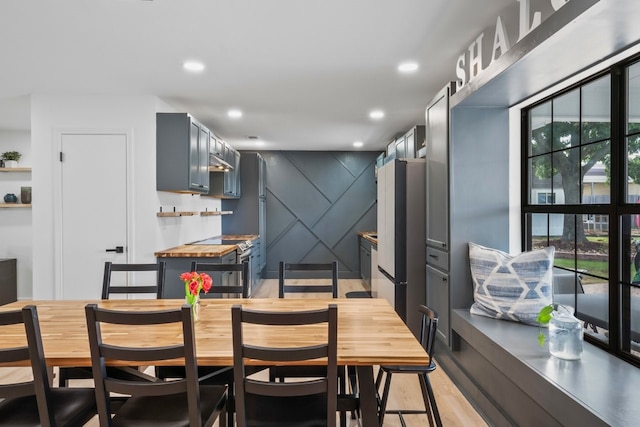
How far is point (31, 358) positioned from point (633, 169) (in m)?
2.83

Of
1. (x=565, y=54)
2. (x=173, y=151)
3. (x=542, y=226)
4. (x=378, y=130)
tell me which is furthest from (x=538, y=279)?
(x=378, y=130)

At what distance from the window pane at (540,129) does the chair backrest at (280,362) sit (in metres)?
2.31

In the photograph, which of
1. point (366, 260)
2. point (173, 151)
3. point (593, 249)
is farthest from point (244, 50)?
point (366, 260)

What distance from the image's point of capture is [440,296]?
10.7 feet

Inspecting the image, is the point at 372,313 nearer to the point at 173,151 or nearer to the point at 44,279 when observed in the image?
the point at 173,151

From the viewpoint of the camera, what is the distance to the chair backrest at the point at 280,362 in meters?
1.38

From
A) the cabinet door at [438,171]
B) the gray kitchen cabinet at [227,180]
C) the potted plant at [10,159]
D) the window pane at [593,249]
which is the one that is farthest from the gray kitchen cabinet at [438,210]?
the potted plant at [10,159]

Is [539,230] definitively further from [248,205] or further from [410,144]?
[248,205]

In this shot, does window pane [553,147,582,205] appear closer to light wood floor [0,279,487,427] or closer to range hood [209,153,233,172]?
light wood floor [0,279,487,427]

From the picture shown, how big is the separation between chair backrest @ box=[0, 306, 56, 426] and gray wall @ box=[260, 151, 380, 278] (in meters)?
6.27

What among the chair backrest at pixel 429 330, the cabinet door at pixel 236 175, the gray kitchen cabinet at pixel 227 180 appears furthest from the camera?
the cabinet door at pixel 236 175

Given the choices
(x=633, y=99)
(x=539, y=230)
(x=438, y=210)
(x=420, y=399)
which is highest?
(x=633, y=99)

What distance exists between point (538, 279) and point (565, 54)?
1315 mm

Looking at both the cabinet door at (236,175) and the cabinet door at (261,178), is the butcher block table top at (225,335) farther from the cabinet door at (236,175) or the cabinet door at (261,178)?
the cabinet door at (261,178)
